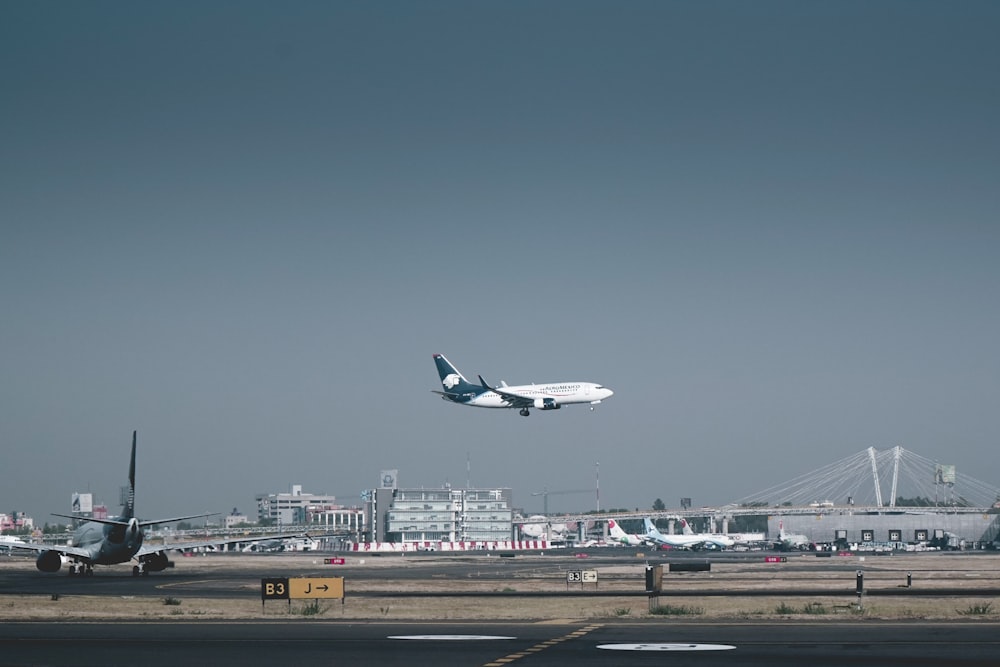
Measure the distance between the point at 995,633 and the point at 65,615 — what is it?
37073 mm

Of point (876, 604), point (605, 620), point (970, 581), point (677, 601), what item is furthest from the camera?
point (970, 581)

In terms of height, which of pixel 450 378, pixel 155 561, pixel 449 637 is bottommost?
pixel 449 637

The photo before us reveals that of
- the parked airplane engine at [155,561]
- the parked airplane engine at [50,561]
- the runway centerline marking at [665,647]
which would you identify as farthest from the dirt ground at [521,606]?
the parked airplane engine at [50,561]

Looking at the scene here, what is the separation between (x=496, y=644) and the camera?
38.4m

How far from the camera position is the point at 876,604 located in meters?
55.7

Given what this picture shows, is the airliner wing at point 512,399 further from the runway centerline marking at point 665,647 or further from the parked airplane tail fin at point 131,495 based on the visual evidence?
the runway centerline marking at point 665,647

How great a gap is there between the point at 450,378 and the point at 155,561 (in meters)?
73.0

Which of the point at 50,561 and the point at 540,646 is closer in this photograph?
the point at 540,646

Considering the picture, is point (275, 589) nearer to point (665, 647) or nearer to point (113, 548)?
point (665, 647)

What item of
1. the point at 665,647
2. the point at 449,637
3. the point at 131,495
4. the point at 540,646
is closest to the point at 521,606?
the point at 449,637

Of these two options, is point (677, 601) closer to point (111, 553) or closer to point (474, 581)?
point (474, 581)

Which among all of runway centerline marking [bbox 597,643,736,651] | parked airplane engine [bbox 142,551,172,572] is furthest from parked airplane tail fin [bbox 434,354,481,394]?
runway centerline marking [bbox 597,643,736,651]

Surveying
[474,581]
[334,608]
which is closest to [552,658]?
[334,608]

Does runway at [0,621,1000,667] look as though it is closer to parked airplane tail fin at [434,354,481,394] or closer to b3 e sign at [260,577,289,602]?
b3 e sign at [260,577,289,602]
